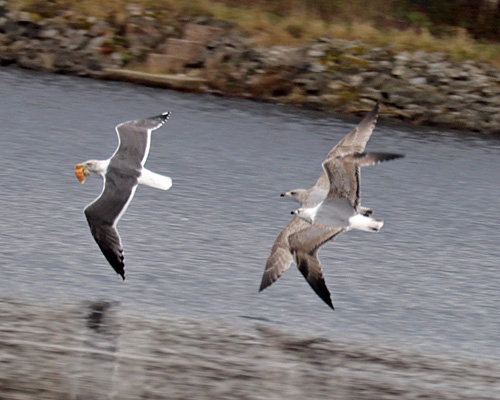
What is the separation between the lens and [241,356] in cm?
1066

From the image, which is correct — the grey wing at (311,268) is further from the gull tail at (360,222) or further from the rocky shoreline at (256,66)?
the rocky shoreline at (256,66)

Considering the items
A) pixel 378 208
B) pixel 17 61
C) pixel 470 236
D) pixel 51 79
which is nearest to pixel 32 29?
pixel 17 61

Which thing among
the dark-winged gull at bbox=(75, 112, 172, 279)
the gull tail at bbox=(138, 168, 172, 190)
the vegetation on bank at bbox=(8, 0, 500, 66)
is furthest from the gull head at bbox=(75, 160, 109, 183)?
the vegetation on bank at bbox=(8, 0, 500, 66)

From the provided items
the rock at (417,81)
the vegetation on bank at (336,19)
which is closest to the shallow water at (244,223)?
the rock at (417,81)

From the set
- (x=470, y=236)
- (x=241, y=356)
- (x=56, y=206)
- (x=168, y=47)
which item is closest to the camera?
(x=241, y=356)

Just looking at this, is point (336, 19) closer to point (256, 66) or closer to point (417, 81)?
point (256, 66)

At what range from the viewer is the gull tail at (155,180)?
11643 mm

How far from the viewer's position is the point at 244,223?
17719 millimetres

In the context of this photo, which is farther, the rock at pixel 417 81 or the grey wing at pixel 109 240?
the rock at pixel 417 81

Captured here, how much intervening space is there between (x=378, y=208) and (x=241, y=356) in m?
10.3

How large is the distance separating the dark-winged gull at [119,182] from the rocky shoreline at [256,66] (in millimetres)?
20317

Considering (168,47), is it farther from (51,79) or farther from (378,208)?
(378,208)

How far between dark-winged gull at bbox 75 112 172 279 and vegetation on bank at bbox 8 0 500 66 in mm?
22676

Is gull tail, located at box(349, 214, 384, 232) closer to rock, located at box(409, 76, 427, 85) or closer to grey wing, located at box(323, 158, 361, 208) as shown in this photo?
grey wing, located at box(323, 158, 361, 208)
